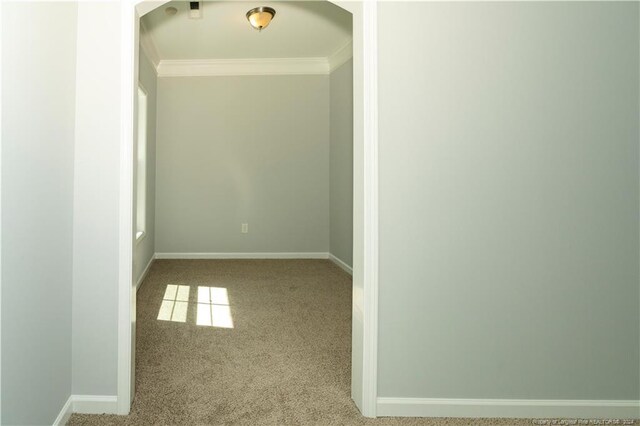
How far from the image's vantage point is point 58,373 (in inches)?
61.9

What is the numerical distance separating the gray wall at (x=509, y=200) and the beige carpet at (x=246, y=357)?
1.12 feet

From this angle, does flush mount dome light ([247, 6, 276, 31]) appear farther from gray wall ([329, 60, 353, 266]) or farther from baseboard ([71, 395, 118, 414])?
baseboard ([71, 395, 118, 414])

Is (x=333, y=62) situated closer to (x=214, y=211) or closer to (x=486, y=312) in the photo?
(x=214, y=211)

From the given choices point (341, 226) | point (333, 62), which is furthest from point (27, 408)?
point (333, 62)

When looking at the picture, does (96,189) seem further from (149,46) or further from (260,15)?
(149,46)

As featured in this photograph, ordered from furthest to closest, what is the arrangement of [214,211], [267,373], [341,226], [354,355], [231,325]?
[214,211]
[341,226]
[231,325]
[267,373]
[354,355]

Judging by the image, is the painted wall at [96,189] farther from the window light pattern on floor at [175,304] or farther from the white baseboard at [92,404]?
the window light pattern on floor at [175,304]

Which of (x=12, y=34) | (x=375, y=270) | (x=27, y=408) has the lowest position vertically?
(x=27, y=408)

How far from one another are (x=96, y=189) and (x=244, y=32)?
3.00 meters

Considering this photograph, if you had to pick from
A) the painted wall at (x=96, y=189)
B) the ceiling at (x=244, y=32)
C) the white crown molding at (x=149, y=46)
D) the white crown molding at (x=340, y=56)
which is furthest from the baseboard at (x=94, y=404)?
the white crown molding at (x=340, y=56)

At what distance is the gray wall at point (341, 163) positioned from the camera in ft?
14.8

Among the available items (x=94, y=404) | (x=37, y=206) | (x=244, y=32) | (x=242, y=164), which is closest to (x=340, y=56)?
(x=244, y=32)

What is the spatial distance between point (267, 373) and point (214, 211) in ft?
11.2

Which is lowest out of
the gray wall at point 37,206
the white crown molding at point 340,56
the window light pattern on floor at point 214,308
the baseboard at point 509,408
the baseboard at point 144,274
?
the baseboard at point 509,408
